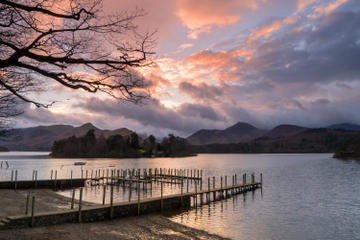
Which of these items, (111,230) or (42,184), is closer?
(111,230)

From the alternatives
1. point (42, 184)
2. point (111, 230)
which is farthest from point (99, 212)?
point (42, 184)

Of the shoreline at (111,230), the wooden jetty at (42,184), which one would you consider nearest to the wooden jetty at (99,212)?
the shoreline at (111,230)

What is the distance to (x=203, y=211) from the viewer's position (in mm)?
29000

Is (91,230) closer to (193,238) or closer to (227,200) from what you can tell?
(193,238)

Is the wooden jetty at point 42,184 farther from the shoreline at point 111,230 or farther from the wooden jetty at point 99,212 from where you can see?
the wooden jetty at point 99,212

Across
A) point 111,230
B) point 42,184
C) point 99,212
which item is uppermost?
point 99,212

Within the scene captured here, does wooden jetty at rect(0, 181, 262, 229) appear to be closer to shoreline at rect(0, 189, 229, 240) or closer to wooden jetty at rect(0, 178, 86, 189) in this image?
shoreline at rect(0, 189, 229, 240)

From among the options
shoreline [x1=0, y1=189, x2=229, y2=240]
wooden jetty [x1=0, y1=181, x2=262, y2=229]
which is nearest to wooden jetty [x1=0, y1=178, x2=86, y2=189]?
shoreline [x1=0, y1=189, x2=229, y2=240]

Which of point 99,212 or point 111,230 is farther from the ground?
point 99,212

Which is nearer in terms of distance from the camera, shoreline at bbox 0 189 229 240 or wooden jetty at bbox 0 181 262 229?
shoreline at bbox 0 189 229 240

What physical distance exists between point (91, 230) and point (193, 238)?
655 centimetres

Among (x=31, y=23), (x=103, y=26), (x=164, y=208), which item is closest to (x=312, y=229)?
(x=164, y=208)

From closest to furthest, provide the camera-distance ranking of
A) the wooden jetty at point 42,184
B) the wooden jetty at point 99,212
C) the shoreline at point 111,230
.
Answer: the shoreline at point 111,230 → the wooden jetty at point 99,212 → the wooden jetty at point 42,184

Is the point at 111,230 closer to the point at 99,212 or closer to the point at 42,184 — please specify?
the point at 99,212
